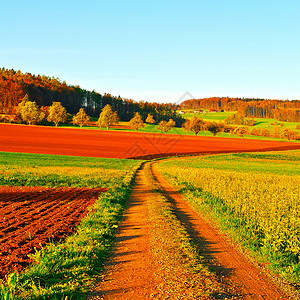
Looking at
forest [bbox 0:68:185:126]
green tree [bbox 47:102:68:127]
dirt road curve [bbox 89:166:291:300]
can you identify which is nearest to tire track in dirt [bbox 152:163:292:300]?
dirt road curve [bbox 89:166:291:300]

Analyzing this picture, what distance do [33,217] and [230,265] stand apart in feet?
27.1

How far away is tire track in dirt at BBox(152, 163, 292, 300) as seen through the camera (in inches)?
230

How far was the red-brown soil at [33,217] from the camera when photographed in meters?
7.55

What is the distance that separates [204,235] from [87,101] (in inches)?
7726

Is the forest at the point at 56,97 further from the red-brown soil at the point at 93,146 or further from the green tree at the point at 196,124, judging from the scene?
the red-brown soil at the point at 93,146

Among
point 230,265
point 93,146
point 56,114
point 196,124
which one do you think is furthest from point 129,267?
point 56,114

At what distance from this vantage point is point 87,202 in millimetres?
14422

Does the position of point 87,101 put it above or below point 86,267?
above

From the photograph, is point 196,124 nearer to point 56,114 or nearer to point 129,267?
point 56,114

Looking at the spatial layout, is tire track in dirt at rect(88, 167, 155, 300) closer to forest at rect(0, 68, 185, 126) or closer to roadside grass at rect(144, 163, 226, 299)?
roadside grass at rect(144, 163, 226, 299)

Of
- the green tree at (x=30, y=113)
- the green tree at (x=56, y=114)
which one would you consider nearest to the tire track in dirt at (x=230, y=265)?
the green tree at (x=30, y=113)

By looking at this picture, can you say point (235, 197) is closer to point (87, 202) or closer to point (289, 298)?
point (87, 202)

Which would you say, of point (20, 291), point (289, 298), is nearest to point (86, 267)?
point (20, 291)

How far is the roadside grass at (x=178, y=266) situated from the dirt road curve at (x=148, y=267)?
256 millimetres
